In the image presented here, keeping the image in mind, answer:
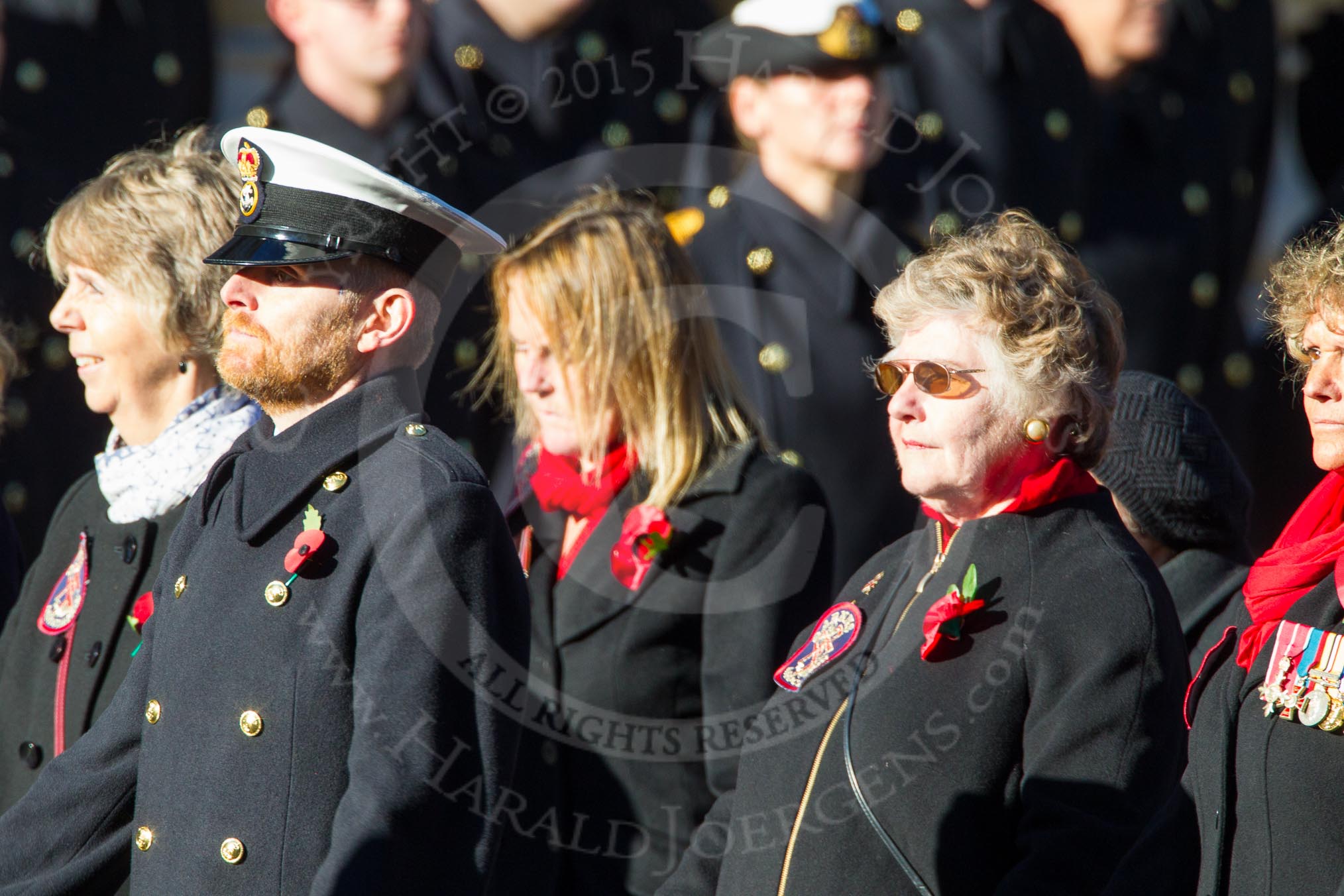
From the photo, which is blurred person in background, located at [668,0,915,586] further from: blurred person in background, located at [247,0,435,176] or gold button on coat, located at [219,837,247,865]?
gold button on coat, located at [219,837,247,865]

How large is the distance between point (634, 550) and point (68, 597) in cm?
123

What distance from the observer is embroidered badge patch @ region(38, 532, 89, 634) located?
3178 millimetres

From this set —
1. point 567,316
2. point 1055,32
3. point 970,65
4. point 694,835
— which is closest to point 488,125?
point 567,316

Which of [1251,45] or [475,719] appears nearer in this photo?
[475,719]

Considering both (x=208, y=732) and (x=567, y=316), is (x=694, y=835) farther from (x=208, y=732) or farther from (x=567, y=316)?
(x=567, y=316)

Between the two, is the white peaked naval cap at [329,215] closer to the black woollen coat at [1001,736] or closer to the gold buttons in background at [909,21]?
the black woollen coat at [1001,736]

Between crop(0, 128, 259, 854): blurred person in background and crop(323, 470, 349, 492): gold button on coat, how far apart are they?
2.86 feet

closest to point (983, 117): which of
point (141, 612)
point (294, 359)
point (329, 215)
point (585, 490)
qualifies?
point (585, 490)

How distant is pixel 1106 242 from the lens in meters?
4.27

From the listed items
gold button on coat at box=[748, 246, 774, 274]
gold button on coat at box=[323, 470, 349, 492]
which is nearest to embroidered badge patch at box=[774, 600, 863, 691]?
gold button on coat at box=[323, 470, 349, 492]

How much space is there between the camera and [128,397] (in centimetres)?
325

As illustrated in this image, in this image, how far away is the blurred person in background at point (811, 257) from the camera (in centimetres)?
394

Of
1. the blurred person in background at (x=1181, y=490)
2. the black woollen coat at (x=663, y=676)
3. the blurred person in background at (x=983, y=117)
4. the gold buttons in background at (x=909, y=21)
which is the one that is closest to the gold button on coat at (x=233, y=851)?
the black woollen coat at (x=663, y=676)

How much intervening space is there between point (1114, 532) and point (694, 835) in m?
0.93
